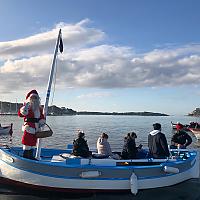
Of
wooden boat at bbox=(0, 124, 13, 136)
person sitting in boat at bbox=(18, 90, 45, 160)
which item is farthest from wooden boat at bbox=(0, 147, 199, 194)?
wooden boat at bbox=(0, 124, 13, 136)

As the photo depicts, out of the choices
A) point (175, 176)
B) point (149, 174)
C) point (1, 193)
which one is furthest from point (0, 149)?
point (175, 176)

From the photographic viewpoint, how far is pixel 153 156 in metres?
12.1

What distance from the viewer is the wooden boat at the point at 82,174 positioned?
10.3m

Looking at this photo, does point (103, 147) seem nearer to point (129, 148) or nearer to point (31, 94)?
point (129, 148)

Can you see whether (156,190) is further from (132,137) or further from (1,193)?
(1,193)

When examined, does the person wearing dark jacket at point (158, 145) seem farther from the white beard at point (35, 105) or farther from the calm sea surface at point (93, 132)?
the calm sea surface at point (93, 132)

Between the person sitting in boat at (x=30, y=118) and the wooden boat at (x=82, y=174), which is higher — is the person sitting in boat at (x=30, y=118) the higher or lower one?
the higher one

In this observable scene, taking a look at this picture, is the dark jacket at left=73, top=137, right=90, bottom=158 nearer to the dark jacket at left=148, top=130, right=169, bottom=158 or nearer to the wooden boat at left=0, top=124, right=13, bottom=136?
the dark jacket at left=148, top=130, right=169, bottom=158

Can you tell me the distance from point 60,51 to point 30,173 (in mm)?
5105

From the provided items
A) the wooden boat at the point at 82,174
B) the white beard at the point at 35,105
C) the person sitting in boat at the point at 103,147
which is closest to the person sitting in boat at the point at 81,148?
the wooden boat at the point at 82,174

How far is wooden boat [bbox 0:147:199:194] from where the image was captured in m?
10.3

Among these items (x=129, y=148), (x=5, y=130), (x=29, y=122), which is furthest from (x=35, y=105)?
(x=5, y=130)

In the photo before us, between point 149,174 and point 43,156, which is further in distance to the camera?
point 43,156

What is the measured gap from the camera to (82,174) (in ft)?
33.7
